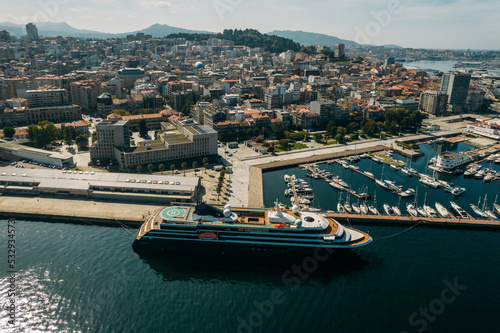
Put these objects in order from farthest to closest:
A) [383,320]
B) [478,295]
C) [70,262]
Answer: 1. [70,262]
2. [478,295]
3. [383,320]

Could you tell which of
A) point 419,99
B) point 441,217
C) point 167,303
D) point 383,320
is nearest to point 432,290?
point 383,320

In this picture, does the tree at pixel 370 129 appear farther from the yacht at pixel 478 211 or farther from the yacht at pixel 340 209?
the yacht at pixel 340 209

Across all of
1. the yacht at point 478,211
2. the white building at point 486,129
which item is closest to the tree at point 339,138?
the yacht at point 478,211

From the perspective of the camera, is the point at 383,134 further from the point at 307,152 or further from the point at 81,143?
the point at 81,143

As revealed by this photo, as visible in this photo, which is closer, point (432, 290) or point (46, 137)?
point (432, 290)

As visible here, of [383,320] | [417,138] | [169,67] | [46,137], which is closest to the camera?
[383,320]

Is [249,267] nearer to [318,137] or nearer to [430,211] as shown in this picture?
[430,211]

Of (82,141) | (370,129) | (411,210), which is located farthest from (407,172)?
(82,141)

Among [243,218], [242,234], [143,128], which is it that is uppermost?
[143,128]
